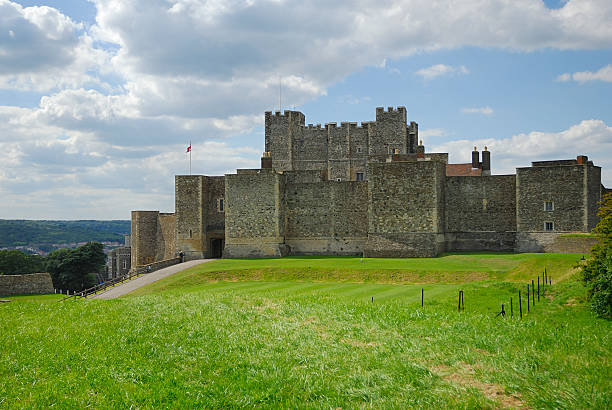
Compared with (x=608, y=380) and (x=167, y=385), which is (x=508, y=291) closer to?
(x=608, y=380)

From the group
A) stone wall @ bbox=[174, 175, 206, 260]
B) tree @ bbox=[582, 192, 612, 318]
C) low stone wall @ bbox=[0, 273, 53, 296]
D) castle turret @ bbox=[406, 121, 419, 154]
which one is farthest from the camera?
castle turret @ bbox=[406, 121, 419, 154]

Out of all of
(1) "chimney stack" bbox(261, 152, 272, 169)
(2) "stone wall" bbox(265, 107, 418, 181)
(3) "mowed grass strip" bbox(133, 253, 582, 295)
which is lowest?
(3) "mowed grass strip" bbox(133, 253, 582, 295)

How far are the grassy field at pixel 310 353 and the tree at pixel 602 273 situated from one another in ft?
2.31

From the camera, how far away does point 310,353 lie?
11969 mm

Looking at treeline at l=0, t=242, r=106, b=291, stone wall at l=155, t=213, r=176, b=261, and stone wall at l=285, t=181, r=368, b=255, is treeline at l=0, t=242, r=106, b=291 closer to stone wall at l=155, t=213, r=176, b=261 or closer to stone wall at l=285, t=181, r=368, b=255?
stone wall at l=155, t=213, r=176, b=261

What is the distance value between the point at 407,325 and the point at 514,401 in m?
6.39

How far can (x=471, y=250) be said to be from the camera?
1554 inches

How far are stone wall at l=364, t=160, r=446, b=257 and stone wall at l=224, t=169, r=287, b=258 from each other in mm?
7433

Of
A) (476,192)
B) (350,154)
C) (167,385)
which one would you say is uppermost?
(350,154)

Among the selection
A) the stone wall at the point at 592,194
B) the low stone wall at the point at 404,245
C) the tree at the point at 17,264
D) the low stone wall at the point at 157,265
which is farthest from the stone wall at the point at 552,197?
the tree at the point at 17,264

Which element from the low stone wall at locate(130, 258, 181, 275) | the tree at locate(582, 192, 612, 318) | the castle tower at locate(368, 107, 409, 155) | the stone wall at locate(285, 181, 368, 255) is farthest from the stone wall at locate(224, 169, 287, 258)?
the tree at locate(582, 192, 612, 318)

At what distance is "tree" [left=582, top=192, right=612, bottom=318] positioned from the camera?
575 inches

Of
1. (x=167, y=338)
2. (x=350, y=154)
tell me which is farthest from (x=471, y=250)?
(x=167, y=338)

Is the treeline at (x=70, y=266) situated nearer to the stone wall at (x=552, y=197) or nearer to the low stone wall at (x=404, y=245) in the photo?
the low stone wall at (x=404, y=245)
